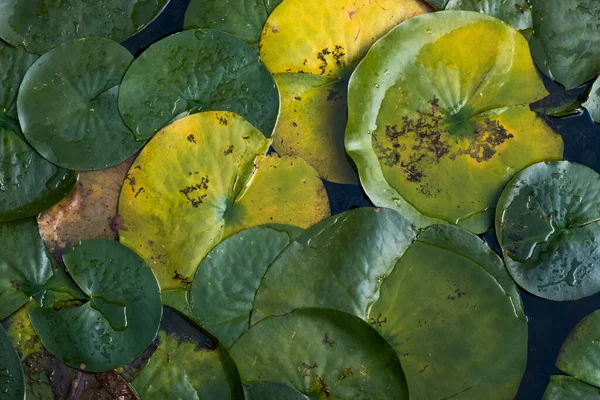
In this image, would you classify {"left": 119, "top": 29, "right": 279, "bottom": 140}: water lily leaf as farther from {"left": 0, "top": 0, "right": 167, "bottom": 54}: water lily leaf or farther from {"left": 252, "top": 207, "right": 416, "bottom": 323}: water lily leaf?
{"left": 252, "top": 207, "right": 416, "bottom": 323}: water lily leaf

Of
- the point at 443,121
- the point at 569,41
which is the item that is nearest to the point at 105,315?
the point at 443,121

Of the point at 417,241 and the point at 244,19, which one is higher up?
the point at 244,19

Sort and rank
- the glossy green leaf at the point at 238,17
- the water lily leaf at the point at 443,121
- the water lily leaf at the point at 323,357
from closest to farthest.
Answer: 1. the water lily leaf at the point at 323,357
2. the water lily leaf at the point at 443,121
3. the glossy green leaf at the point at 238,17

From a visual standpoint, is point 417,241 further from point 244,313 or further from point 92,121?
point 92,121

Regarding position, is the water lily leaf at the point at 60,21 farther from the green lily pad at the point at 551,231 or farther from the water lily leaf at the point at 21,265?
the green lily pad at the point at 551,231

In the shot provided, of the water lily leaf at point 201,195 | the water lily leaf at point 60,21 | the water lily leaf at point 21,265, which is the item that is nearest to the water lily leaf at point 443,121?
the water lily leaf at point 201,195

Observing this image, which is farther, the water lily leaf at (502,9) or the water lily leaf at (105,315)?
the water lily leaf at (502,9)

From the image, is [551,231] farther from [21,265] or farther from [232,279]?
[21,265]

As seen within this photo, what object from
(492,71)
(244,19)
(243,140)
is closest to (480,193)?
(492,71)
